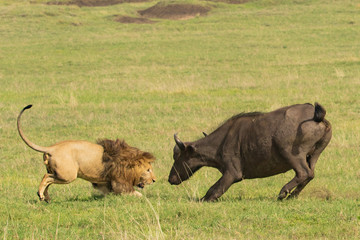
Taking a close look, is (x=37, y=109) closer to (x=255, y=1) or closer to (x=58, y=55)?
(x=58, y=55)

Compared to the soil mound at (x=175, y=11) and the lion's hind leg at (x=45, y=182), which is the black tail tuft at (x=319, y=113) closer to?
the lion's hind leg at (x=45, y=182)

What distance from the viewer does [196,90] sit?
1991 cm

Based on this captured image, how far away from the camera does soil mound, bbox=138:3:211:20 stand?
58.5 m

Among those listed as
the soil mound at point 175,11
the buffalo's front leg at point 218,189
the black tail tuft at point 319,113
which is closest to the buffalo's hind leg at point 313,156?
the black tail tuft at point 319,113

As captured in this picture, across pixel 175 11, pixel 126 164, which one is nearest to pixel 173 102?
pixel 126 164

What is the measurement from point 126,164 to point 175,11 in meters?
52.5

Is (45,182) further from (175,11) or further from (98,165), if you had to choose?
(175,11)

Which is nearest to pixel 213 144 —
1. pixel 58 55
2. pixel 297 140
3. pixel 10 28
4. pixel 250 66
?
pixel 297 140

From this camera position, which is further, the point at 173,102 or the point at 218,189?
the point at 173,102

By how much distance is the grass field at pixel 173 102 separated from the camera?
6.72 metres

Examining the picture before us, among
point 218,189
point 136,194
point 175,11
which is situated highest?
point 218,189

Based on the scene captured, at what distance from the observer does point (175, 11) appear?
59.7 metres

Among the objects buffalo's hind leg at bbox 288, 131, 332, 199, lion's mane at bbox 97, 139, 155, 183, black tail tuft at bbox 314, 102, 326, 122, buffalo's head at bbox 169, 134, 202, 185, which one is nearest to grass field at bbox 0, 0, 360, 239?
buffalo's hind leg at bbox 288, 131, 332, 199

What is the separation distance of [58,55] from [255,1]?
3458cm
